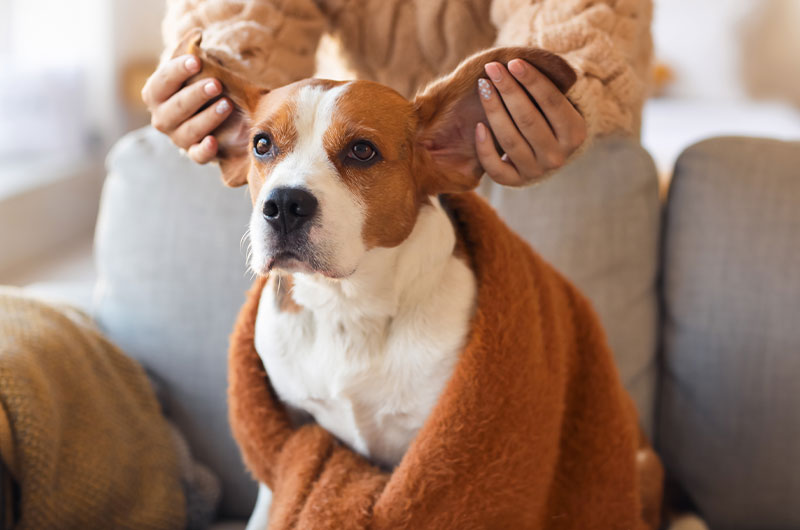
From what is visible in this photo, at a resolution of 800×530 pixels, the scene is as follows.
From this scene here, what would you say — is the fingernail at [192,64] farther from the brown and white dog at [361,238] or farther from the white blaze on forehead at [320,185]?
the white blaze on forehead at [320,185]

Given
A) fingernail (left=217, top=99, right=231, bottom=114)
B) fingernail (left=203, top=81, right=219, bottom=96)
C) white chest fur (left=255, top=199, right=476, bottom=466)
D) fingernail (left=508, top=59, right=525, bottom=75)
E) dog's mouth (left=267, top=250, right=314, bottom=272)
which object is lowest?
white chest fur (left=255, top=199, right=476, bottom=466)

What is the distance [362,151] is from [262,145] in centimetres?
12

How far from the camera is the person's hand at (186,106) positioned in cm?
91

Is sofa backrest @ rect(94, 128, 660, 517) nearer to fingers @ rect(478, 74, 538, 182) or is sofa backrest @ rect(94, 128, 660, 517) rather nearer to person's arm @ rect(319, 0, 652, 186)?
person's arm @ rect(319, 0, 652, 186)

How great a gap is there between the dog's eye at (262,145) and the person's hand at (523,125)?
0.80ft

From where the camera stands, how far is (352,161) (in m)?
0.83

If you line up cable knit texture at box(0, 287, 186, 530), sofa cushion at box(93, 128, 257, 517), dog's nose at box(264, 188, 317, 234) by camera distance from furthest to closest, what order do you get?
sofa cushion at box(93, 128, 257, 517) < cable knit texture at box(0, 287, 186, 530) < dog's nose at box(264, 188, 317, 234)

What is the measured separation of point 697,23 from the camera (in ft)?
11.7

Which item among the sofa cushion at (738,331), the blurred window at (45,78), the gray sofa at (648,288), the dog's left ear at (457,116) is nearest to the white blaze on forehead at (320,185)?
the dog's left ear at (457,116)

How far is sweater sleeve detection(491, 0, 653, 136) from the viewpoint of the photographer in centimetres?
104

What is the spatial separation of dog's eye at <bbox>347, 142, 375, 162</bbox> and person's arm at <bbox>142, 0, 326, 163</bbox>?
0.20 meters

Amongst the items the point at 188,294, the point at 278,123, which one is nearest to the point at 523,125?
the point at 278,123

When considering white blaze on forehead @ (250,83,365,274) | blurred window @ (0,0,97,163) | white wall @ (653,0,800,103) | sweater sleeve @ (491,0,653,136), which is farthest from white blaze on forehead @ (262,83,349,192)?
white wall @ (653,0,800,103)

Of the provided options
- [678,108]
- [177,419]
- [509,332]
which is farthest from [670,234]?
[678,108]
